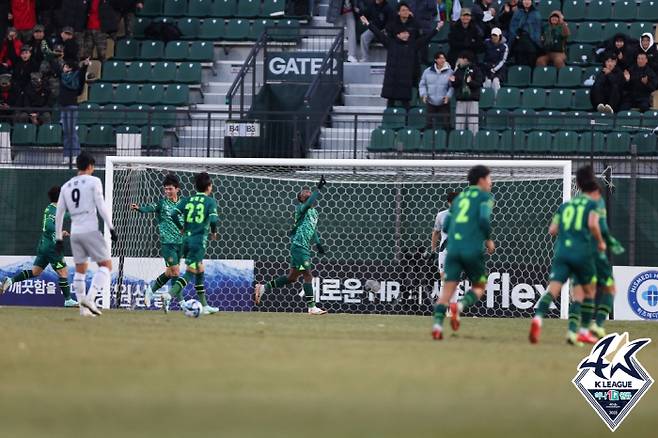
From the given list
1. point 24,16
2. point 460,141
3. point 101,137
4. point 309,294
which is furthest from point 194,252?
point 24,16

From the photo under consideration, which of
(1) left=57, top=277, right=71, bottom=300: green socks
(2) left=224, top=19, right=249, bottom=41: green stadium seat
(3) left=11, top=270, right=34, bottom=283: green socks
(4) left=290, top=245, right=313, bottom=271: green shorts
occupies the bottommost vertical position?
(1) left=57, top=277, right=71, bottom=300: green socks

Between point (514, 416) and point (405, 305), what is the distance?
16.0 m

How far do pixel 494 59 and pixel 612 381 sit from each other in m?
17.1

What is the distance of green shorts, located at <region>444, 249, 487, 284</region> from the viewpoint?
16.5 m

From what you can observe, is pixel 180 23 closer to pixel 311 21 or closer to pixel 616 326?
pixel 311 21

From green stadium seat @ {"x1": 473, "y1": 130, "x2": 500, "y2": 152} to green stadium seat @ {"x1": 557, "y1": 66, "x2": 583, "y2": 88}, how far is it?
3.16 metres

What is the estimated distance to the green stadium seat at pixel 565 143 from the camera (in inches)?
1046

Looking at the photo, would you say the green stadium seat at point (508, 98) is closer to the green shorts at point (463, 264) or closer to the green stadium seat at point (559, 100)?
the green stadium seat at point (559, 100)

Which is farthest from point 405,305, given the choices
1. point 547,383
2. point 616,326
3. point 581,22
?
point 547,383

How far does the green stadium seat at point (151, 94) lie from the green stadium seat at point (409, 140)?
608cm

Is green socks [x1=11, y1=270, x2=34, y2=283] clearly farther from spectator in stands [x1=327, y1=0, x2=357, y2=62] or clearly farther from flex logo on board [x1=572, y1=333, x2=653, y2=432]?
flex logo on board [x1=572, y1=333, x2=653, y2=432]

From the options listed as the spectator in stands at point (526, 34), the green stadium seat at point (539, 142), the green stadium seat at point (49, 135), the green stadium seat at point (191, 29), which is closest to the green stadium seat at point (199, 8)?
the green stadium seat at point (191, 29)

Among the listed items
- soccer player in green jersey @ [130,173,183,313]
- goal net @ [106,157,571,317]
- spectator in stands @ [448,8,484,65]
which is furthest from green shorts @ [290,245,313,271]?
spectator in stands @ [448,8,484,65]

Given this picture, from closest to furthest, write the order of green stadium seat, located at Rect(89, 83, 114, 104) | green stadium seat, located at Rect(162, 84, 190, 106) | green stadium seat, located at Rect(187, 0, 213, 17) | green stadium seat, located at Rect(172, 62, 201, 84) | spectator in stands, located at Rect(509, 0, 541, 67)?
spectator in stands, located at Rect(509, 0, 541, 67), green stadium seat, located at Rect(162, 84, 190, 106), green stadium seat, located at Rect(89, 83, 114, 104), green stadium seat, located at Rect(172, 62, 201, 84), green stadium seat, located at Rect(187, 0, 213, 17)
